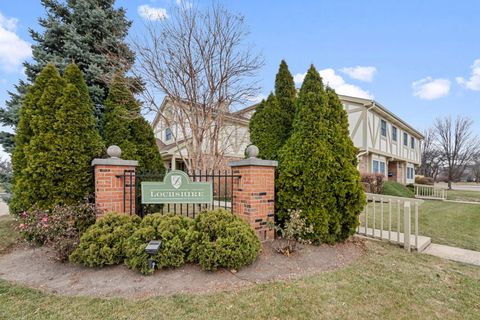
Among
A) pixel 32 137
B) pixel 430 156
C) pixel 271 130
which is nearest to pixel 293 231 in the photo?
pixel 271 130

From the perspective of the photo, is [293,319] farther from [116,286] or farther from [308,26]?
[308,26]

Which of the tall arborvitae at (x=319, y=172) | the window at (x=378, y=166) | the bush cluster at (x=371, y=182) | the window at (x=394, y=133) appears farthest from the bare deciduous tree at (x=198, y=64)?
the window at (x=394, y=133)

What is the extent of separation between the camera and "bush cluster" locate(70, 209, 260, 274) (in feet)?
11.2

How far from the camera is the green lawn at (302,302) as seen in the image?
2.54 meters

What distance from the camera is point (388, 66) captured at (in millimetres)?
10352

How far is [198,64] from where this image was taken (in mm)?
7973

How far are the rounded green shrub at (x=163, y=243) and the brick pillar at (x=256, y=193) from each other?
1057mm

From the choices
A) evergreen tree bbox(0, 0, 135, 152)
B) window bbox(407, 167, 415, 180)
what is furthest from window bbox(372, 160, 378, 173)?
evergreen tree bbox(0, 0, 135, 152)

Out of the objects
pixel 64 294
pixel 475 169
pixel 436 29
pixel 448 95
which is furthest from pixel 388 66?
pixel 475 169

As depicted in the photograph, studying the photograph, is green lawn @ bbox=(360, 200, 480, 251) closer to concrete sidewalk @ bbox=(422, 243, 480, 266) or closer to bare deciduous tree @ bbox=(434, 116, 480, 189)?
concrete sidewalk @ bbox=(422, 243, 480, 266)

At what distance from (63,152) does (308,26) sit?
812cm

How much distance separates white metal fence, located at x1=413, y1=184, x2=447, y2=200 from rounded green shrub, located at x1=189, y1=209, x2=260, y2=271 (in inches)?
700

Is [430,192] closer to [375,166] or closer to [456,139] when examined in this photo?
[375,166]

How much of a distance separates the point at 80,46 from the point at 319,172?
748 centimetres
